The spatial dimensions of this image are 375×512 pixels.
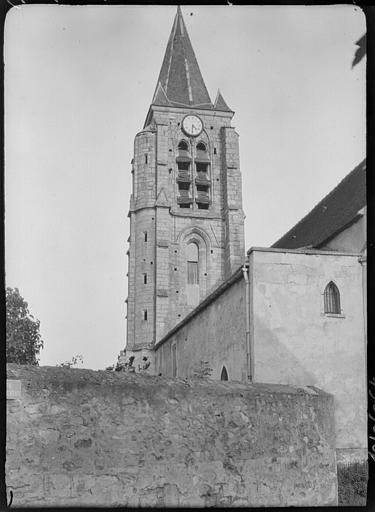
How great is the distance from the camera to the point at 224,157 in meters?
61.8

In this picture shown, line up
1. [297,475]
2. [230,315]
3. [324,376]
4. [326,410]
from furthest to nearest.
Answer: [230,315] < [324,376] < [326,410] < [297,475]

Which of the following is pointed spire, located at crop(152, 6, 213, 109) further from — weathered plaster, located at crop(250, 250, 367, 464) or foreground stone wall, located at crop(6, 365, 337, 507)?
foreground stone wall, located at crop(6, 365, 337, 507)

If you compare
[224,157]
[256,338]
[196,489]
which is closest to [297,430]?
[196,489]

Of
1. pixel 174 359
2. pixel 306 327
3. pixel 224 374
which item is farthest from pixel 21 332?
pixel 306 327

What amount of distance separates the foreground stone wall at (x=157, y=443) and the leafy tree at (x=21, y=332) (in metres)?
23.9

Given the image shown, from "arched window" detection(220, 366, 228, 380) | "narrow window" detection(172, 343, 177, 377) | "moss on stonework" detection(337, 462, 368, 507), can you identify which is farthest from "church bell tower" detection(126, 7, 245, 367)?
"moss on stonework" detection(337, 462, 368, 507)

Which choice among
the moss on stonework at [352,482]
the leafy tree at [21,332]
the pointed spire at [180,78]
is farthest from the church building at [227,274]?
the leafy tree at [21,332]

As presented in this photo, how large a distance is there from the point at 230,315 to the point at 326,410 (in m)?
8.59

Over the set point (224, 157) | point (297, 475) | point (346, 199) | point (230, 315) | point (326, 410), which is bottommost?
point (297, 475)

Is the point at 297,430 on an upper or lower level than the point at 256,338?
lower

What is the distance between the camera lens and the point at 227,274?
192ft

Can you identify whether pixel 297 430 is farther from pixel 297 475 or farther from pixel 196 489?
pixel 196 489

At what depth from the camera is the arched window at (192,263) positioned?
→ 58.3 m

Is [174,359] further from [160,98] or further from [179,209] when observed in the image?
[160,98]
